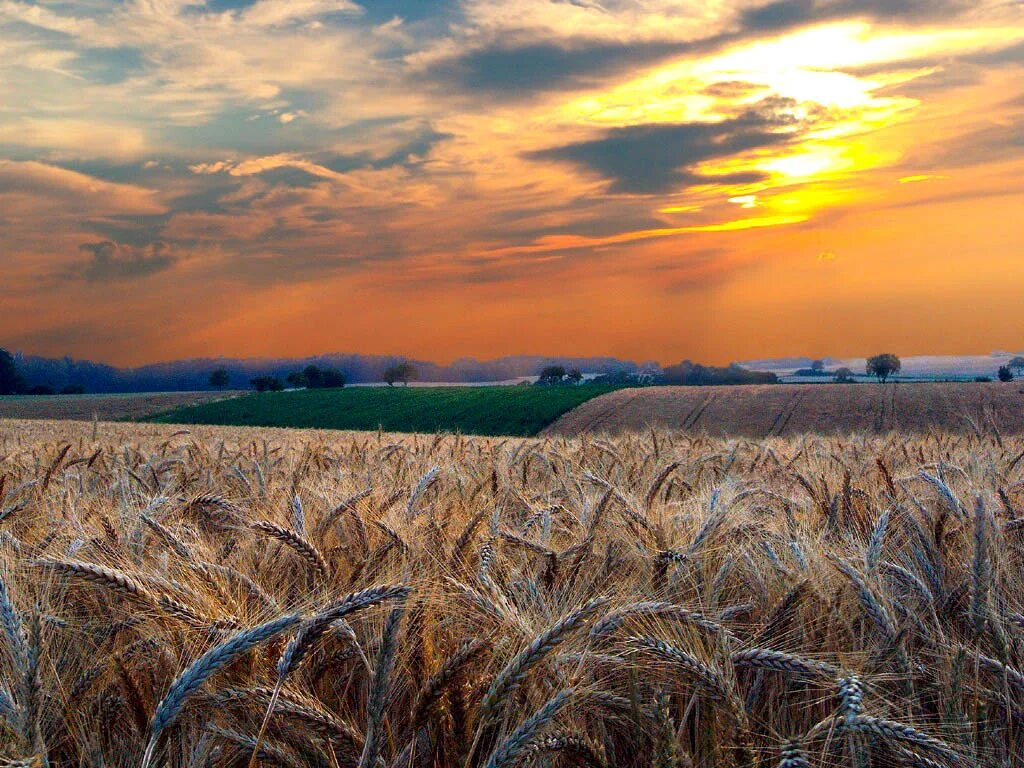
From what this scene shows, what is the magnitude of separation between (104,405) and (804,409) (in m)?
64.0

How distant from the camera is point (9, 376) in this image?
115 metres

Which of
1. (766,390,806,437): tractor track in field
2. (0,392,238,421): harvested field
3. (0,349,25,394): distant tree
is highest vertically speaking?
(0,349,25,394): distant tree

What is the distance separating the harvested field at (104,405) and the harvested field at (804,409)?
38.0 meters

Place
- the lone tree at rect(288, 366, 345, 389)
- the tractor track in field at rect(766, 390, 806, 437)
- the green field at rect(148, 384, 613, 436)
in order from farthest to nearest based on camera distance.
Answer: the lone tree at rect(288, 366, 345, 389)
the green field at rect(148, 384, 613, 436)
the tractor track in field at rect(766, 390, 806, 437)

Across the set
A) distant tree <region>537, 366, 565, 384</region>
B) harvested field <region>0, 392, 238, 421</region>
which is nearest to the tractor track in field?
harvested field <region>0, 392, 238, 421</region>

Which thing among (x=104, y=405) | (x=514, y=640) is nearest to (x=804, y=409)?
(x=514, y=640)

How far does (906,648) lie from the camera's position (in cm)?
248

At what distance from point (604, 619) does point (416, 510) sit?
2.13 meters

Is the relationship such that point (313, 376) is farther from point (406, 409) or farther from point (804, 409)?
point (804, 409)

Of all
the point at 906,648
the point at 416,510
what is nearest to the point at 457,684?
the point at 906,648

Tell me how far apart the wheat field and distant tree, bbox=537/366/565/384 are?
11780cm

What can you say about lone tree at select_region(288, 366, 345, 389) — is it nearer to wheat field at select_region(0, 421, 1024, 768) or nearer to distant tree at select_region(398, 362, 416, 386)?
distant tree at select_region(398, 362, 416, 386)

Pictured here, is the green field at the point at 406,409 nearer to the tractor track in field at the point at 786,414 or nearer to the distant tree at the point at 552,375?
the tractor track in field at the point at 786,414

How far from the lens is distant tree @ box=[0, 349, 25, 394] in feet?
376
